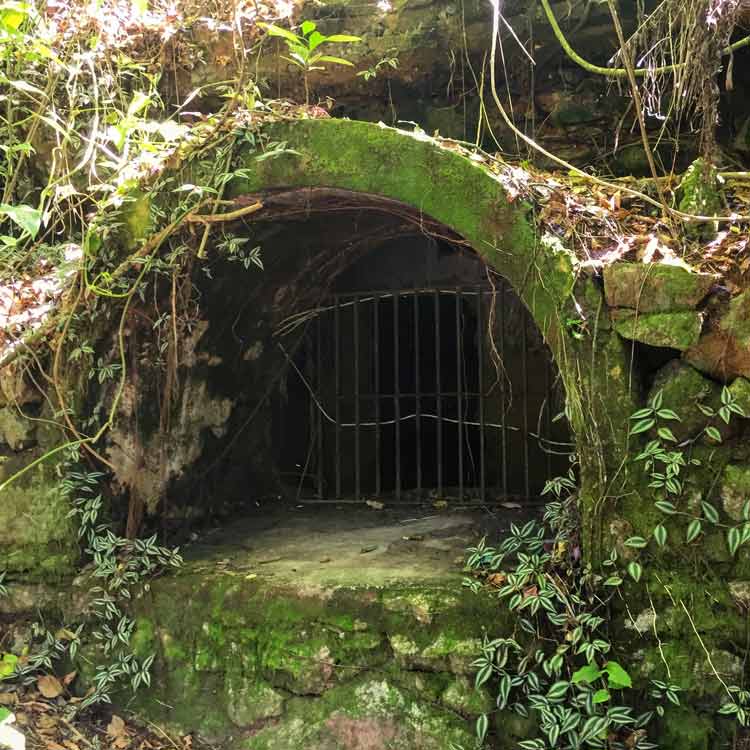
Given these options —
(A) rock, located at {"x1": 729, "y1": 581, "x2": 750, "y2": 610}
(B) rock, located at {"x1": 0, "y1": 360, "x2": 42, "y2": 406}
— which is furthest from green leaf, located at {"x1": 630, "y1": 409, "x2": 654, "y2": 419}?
(B) rock, located at {"x1": 0, "y1": 360, "x2": 42, "y2": 406}

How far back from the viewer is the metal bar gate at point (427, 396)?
17.3ft

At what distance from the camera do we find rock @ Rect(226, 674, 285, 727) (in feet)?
11.1

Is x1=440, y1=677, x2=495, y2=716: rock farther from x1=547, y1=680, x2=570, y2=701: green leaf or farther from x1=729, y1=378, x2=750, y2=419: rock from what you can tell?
x1=729, y1=378, x2=750, y2=419: rock

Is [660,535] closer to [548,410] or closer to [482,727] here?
[482,727]

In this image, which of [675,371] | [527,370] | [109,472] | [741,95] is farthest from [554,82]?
[109,472]

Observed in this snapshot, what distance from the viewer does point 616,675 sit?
2.83 metres

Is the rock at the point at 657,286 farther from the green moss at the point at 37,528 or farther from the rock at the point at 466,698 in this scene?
the green moss at the point at 37,528

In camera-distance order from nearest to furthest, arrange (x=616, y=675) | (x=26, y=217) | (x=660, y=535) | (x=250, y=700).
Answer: (x=26, y=217), (x=616, y=675), (x=660, y=535), (x=250, y=700)

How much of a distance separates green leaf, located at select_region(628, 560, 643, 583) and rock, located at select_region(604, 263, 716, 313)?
925mm

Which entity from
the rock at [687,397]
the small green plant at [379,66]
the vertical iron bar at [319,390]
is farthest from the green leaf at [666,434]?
the small green plant at [379,66]

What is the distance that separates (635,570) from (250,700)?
1.66m

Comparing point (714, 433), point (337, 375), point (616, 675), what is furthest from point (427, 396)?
point (616, 675)

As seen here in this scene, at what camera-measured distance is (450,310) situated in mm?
7180

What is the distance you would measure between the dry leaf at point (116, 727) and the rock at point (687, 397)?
2.58 m
